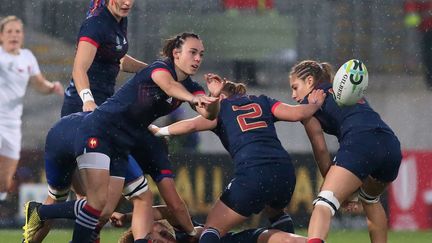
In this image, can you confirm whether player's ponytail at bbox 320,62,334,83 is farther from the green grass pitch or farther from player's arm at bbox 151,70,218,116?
the green grass pitch

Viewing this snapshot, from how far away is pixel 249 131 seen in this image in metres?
8.15

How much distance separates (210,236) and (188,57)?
1202 mm

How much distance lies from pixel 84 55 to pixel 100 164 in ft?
3.07

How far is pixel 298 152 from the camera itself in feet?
45.0

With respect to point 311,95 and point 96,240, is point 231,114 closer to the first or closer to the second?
point 311,95

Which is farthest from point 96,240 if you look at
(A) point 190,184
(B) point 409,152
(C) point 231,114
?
(B) point 409,152

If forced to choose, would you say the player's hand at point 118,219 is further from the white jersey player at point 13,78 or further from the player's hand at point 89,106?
the white jersey player at point 13,78

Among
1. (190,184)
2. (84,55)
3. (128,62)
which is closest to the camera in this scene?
(84,55)

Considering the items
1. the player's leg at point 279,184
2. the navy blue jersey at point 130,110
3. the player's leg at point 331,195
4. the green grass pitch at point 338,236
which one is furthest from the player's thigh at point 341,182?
the green grass pitch at point 338,236

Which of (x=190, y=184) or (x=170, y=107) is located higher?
(x=170, y=107)

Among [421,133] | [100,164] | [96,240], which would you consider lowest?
[421,133]

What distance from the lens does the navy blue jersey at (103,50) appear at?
8.72m

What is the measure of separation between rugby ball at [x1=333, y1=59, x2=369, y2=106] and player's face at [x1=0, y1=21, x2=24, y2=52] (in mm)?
7113

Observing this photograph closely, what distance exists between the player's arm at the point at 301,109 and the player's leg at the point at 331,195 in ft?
1.32
